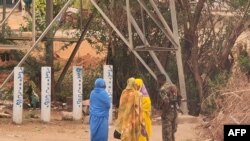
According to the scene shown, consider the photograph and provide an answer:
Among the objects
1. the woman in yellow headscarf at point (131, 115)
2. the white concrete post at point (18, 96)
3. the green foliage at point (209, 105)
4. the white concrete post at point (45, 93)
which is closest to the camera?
the woman in yellow headscarf at point (131, 115)

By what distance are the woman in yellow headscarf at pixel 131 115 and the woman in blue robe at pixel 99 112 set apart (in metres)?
0.47

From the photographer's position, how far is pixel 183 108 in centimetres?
1630

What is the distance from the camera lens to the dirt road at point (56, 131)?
13.1m

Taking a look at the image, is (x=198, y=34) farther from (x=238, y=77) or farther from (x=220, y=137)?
(x=220, y=137)

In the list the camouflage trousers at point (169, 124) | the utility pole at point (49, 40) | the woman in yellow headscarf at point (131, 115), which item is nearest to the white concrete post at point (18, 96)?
the utility pole at point (49, 40)

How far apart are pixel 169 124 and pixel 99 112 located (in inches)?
52.1

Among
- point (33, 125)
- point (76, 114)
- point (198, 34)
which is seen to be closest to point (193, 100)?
point (198, 34)

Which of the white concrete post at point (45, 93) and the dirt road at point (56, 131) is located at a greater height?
the white concrete post at point (45, 93)

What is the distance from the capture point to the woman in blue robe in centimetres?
1084

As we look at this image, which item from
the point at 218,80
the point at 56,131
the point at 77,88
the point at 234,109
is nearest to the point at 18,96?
the point at 56,131

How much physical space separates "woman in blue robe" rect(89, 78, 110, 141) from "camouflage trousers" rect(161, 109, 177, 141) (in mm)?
1080

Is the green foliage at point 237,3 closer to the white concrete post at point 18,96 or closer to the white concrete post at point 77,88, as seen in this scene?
the white concrete post at point 77,88

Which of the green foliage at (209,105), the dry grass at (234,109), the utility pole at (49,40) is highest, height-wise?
the utility pole at (49,40)

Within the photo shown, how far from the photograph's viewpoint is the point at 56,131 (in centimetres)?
1405
